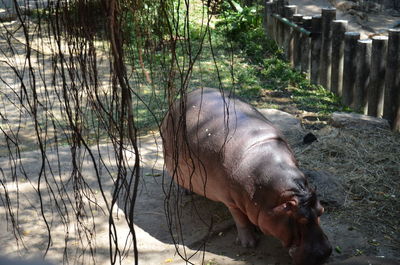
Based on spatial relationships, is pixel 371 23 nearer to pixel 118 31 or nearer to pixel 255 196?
pixel 255 196

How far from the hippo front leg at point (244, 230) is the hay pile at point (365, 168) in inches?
25.5

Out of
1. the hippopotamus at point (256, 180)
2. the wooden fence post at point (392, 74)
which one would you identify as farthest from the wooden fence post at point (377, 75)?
the hippopotamus at point (256, 180)

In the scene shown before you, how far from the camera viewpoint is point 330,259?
10.8ft

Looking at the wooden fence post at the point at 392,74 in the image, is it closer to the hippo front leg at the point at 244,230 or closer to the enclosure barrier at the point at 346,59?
the enclosure barrier at the point at 346,59

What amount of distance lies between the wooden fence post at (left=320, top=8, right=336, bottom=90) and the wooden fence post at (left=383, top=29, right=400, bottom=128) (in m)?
1.43

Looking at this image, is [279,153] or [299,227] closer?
[299,227]

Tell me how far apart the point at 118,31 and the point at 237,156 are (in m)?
2.27

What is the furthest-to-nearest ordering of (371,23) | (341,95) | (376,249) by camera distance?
(371,23), (341,95), (376,249)

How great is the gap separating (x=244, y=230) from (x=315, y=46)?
4274 millimetres

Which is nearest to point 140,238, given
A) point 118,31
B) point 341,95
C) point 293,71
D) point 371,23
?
point 118,31

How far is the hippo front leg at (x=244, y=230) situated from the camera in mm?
3533

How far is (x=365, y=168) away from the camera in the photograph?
443 centimetres

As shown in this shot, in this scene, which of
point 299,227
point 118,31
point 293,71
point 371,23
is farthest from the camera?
point 371,23

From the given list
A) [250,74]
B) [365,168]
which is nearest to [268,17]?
[250,74]
